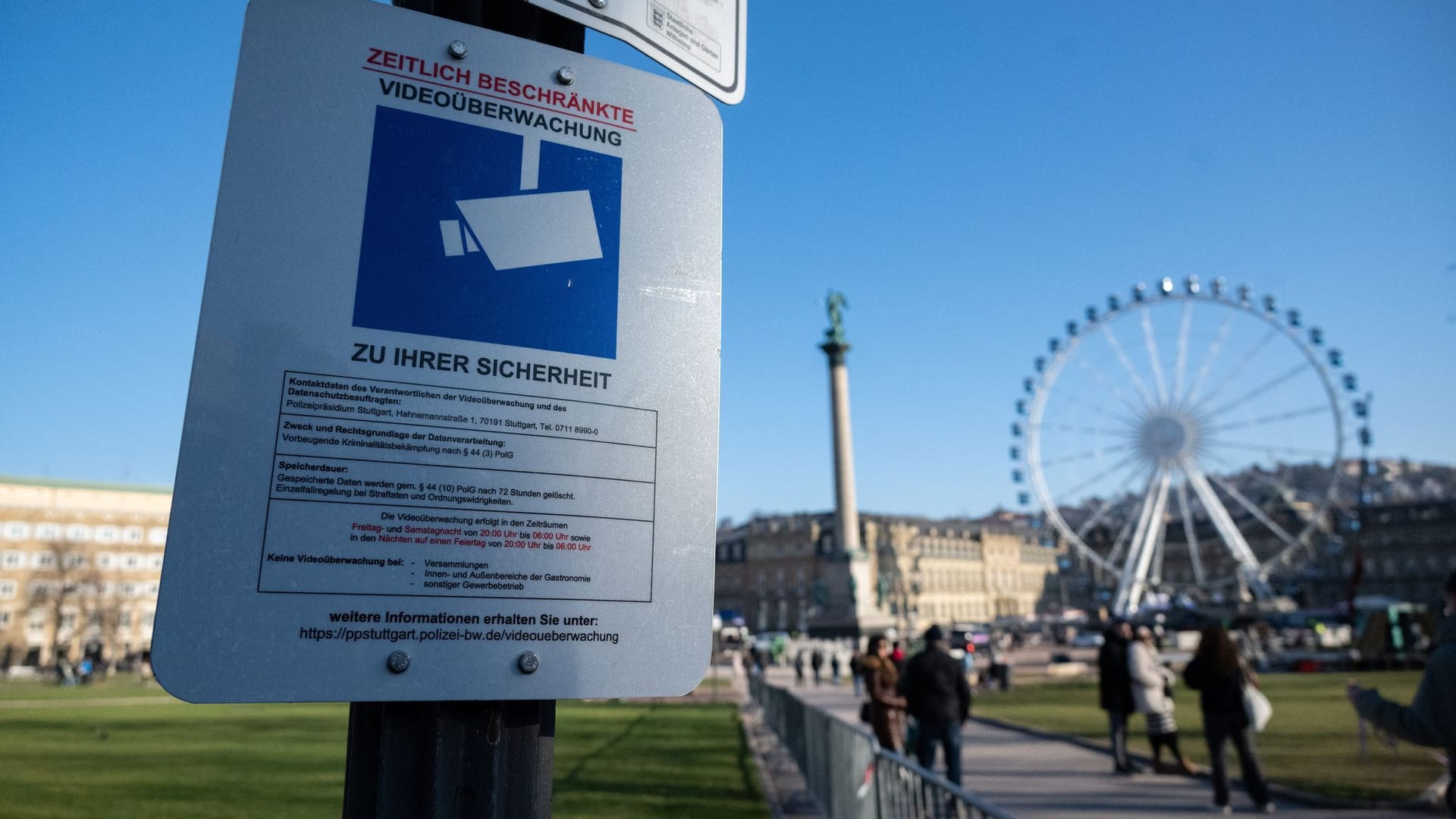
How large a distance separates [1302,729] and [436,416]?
18277mm

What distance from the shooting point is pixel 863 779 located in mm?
6215

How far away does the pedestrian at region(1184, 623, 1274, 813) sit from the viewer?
8992 millimetres

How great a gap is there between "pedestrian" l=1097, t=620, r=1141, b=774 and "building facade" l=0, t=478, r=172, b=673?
76373mm

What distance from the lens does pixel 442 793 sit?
1.36 metres

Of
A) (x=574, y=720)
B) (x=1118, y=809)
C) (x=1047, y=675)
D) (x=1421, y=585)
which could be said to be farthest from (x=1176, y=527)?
(x=1118, y=809)

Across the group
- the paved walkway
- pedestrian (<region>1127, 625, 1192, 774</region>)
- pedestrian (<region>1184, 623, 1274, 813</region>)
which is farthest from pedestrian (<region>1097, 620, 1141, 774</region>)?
pedestrian (<region>1184, 623, 1274, 813</region>)

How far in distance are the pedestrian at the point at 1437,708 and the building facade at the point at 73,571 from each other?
3217 inches

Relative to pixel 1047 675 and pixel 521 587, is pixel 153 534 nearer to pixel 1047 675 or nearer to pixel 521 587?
pixel 1047 675

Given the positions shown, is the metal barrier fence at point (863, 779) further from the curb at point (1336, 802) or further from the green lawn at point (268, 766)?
the curb at point (1336, 802)

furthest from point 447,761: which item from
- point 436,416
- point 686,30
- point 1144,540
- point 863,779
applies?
point 1144,540

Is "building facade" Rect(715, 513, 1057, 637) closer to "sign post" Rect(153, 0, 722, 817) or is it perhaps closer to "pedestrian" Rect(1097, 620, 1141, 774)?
"pedestrian" Rect(1097, 620, 1141, 774)

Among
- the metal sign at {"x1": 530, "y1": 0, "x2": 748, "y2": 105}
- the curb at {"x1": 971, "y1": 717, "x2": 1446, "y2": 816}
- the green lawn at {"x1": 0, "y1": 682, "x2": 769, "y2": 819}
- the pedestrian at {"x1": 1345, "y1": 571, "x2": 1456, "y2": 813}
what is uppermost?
the metal sign at {"x1": 530, "y1": 0, "x2": 748, "y2": 105}

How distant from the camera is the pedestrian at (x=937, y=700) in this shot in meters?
9.77

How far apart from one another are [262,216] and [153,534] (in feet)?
314
